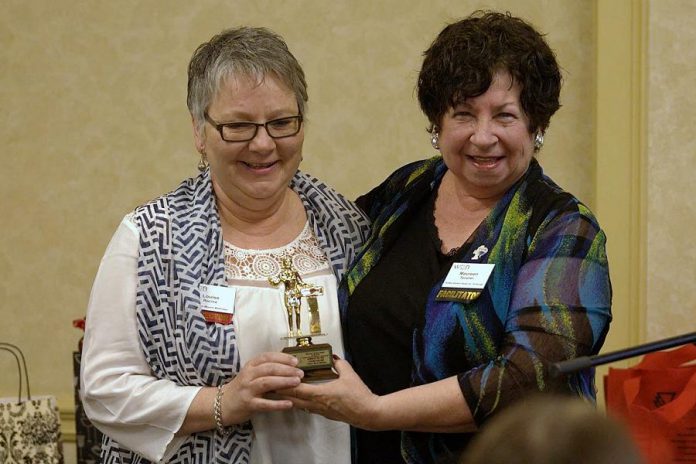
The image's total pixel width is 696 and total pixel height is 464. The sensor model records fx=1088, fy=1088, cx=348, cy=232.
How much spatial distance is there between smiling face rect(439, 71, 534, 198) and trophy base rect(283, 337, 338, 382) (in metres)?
0.55

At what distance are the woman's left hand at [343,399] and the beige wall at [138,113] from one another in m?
2.10

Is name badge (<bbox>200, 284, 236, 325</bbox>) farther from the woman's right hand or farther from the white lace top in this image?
the woman's right hand

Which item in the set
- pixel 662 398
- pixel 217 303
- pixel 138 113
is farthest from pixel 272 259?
pixel 138 113

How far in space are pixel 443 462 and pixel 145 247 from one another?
2.79 feet

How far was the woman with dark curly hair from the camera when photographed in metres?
2.34

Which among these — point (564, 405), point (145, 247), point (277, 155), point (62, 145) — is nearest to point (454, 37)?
point (277, 155)

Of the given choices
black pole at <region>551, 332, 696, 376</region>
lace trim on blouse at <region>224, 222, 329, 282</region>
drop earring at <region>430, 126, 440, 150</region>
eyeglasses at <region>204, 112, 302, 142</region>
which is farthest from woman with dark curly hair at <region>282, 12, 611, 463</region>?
black pole at <region>551, 332, 696, 376</region>

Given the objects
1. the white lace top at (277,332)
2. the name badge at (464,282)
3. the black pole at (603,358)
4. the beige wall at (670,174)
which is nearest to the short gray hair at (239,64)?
the white lace top at (277,332)

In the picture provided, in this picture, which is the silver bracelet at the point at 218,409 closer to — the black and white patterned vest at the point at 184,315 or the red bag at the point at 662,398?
the black and white patterned vest at the point at 184,315

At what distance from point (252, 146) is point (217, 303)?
376 mm

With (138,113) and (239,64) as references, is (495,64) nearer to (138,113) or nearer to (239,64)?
(239,64)

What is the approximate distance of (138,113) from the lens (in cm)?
484

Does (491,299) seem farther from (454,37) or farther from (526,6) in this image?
(526,6)

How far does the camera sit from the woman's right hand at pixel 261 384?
2.36 metres
